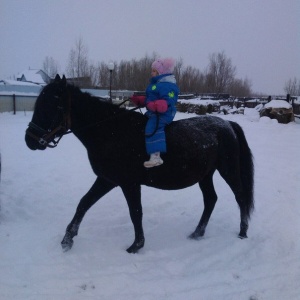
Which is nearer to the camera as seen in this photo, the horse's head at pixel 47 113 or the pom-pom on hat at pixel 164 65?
the horse's head at pixel 47 113

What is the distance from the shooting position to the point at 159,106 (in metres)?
3.07

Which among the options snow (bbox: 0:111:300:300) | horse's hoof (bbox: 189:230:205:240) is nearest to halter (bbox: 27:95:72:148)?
snow (bbox: 0:111:300:300)

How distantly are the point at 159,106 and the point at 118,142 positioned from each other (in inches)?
24.4

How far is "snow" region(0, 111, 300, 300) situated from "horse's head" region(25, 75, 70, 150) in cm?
129

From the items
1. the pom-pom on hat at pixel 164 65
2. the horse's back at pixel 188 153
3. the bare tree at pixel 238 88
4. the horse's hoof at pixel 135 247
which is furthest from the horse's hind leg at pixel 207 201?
the bare tree at pixel 238 88

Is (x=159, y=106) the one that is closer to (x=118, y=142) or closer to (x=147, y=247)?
(x=118, y=142)

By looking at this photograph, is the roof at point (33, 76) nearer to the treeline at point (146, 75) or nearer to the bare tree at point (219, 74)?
the treeline at point (146, 75)

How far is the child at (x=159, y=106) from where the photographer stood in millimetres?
3102

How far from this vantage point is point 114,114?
3.32 meters

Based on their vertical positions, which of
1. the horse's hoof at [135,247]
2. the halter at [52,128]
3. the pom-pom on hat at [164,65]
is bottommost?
the horse's hoof at [135,247]

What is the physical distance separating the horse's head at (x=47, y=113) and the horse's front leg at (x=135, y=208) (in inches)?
40.3

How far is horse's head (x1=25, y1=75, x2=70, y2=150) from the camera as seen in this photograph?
9.77 feet

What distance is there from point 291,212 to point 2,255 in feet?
13.8

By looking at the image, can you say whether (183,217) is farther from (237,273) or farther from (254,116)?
(254,116)
